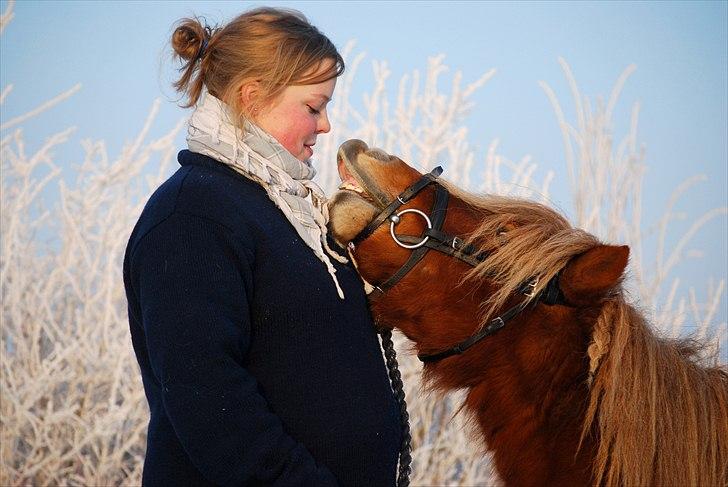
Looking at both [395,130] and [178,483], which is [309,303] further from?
[395,130]

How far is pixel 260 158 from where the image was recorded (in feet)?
6.08

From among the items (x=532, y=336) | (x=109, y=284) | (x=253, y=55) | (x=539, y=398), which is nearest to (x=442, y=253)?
(x=532, y=336)

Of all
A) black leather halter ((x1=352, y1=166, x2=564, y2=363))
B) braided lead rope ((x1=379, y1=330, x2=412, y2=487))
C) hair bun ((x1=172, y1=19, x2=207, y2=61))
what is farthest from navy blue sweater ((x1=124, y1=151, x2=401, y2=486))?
hair bun ((x1=172, y1=19, x2=207, y2=61))

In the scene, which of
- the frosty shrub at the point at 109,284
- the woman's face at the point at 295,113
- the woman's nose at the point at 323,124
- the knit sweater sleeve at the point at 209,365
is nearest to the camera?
the knit sweater sleeve at the point at 209,365

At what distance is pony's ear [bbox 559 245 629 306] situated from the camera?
1.81m

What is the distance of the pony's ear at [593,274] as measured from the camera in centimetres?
181

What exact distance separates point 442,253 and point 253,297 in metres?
0.58

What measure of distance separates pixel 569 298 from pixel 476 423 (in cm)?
45

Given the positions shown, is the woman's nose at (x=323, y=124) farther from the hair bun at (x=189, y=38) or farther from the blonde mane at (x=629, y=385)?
the blonde mane at (x=629, y=385)

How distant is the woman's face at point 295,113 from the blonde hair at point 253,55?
0.02 metres

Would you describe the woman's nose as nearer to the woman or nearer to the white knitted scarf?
the woman

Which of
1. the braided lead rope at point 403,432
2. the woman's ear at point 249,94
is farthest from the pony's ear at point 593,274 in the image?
the woman's ear at point 249,94

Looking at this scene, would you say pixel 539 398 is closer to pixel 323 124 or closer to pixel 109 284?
pixel 323 124

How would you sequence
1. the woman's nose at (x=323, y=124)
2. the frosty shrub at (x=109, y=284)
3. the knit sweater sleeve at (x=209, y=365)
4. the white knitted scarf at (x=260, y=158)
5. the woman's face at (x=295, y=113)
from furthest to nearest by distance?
the frosty shrub at (x=109, y=284) → the woman's nose at (x=323, y=124) → the woman's face at (x=295, y=113) → the white knitted scarf at (x=260, y=158) → the knit sweater sleeve at (x=209, y=365)
